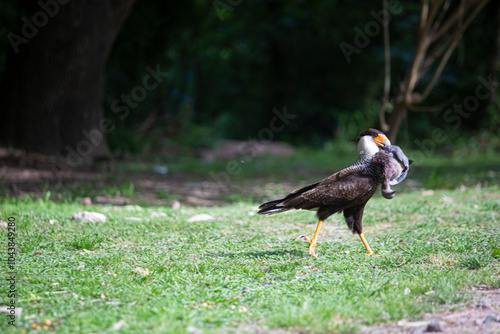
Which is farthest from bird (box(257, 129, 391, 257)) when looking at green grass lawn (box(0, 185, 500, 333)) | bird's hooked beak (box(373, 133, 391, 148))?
green grass lawn (box(0, 185, 500, 333))

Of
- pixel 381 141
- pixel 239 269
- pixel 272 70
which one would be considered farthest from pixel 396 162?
pixel 272 70

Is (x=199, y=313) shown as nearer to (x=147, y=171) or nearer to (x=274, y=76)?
(x=147, y=171)

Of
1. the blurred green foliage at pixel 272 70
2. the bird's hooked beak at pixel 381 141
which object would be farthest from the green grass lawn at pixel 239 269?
the blurred green foliage at pixel 272 70

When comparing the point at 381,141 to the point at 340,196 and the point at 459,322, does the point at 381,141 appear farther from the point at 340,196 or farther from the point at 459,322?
the point at 459,322

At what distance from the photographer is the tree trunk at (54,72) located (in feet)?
27.1

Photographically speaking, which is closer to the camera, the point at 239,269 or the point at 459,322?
the point at 459,322

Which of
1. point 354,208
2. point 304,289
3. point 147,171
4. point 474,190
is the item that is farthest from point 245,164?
point 304,289

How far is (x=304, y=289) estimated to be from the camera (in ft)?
10.8

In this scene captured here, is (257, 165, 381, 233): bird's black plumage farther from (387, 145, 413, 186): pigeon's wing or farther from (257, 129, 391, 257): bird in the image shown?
(387, 145, 413, 186): pigeon's wing

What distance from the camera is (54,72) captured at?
328 inches

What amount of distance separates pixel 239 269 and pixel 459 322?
1.43 meters

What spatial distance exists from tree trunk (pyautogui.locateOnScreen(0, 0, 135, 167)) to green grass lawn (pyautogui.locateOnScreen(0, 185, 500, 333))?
119 inches

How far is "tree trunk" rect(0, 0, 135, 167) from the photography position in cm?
827

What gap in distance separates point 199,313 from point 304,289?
71 centimetres
